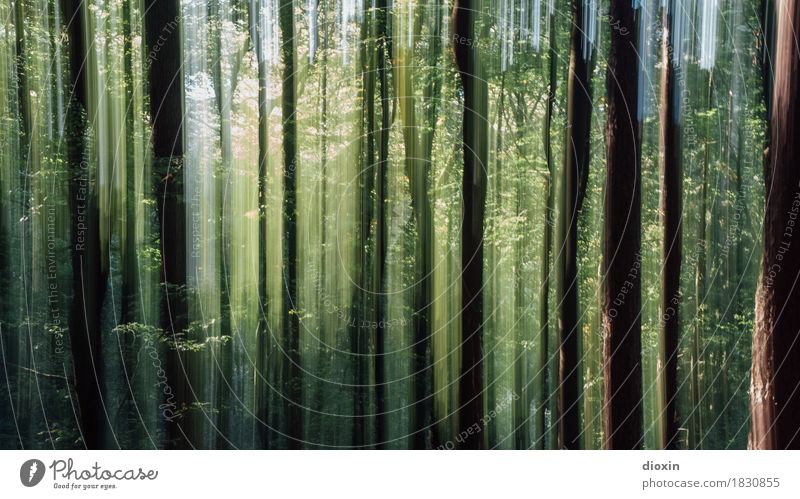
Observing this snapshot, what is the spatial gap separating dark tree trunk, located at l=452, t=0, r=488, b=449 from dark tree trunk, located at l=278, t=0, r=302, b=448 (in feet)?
1.48

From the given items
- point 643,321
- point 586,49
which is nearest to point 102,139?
point 586,49

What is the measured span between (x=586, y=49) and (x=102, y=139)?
1339 millimetres

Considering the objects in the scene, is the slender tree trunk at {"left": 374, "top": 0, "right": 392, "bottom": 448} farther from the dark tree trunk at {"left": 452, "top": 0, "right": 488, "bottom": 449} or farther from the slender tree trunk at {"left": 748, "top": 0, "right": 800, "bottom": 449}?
the slender tree trunk at {"left": 748, "top": 0, "right": 800, "bottom": 449}

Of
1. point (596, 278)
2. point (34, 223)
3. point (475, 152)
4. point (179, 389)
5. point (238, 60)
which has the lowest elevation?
point (179, 389)

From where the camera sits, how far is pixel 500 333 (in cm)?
197

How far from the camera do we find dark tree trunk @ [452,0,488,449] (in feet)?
6.41

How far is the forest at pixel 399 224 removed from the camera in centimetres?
192

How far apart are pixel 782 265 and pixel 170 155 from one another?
5.60 feet

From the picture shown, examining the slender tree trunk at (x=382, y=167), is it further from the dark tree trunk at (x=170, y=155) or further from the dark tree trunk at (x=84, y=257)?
the dark tree trunk at (x=84, y=257)

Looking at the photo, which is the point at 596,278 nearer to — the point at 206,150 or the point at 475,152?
the point at 475,152

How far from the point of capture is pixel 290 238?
1.95 meters
